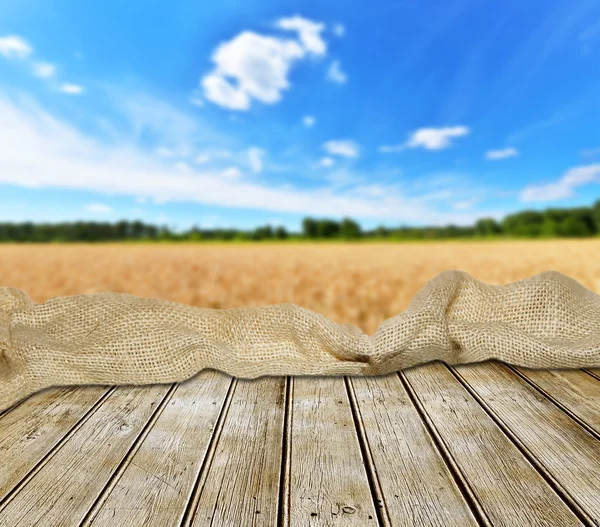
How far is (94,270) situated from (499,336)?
1973mm

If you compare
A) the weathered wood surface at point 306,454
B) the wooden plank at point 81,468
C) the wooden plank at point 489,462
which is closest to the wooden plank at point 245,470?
the weathered wood surface at point 306,454

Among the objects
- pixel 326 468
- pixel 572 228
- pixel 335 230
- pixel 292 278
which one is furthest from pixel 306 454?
pixel 572 228

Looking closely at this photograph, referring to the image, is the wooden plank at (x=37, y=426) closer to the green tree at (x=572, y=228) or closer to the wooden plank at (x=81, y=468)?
the wooden plank at (x=81, y=468)

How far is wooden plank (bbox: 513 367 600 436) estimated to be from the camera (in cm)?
101

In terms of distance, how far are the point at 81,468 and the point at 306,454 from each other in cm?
36

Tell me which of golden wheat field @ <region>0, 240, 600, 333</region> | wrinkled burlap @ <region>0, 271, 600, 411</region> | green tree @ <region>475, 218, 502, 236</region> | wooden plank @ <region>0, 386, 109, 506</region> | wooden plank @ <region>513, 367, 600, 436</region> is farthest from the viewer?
green tree @ <region>475, 218, 502, 236</region>

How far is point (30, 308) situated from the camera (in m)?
1.39

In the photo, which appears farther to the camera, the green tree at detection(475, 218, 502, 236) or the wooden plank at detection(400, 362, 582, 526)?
the green tree at detection(475, 218, 502, 236)

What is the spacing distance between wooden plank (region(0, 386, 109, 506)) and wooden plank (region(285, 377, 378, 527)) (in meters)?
0.43

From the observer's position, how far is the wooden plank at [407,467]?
667 mm

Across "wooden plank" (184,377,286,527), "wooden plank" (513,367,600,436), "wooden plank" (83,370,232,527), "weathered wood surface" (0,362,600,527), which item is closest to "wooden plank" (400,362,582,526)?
"weathered wood surface" (0,362,600,527)

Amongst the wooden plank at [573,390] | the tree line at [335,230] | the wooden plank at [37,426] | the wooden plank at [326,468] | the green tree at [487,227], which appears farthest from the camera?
the green tree at [487,227]

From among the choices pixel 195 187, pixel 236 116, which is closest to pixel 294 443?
pixel 236 116

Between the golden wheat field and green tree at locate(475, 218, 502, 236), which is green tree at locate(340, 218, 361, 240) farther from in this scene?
green tree at locate(475, 218, 502, 236)
